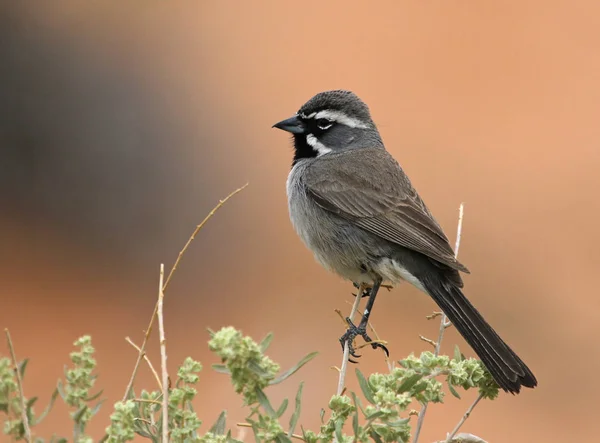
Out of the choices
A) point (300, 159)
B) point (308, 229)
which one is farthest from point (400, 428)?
point (300, 159)


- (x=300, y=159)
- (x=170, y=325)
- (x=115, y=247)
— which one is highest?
(x=115, y=247)

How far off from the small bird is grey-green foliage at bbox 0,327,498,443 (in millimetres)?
1639

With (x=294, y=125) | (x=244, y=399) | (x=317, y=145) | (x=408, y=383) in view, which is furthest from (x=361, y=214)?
(x=244, y=399)

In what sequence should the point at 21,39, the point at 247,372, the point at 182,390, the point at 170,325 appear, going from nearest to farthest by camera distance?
the point at 247,372 < the point at 182,390 < the point at 170,325 < the point at 21,39

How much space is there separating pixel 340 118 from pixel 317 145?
0.73 ft

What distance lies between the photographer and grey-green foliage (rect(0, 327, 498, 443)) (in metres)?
2.08

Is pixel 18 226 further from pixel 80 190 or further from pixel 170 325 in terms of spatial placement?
pixel 170 325

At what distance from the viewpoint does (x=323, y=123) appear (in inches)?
212

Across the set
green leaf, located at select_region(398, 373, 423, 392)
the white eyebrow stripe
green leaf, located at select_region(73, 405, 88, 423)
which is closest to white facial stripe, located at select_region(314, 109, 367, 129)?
the white eyebrow stripe

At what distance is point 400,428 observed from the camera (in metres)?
2.25

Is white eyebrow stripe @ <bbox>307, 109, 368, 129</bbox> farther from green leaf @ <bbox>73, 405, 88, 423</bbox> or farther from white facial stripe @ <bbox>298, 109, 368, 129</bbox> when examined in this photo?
green leaf @ <bbox>73, 405, 88, 423</bbox>

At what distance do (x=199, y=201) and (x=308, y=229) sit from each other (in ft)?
22.3

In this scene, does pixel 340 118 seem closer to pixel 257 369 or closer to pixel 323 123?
pixel 323 123

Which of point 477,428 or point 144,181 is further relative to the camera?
point 144,181
